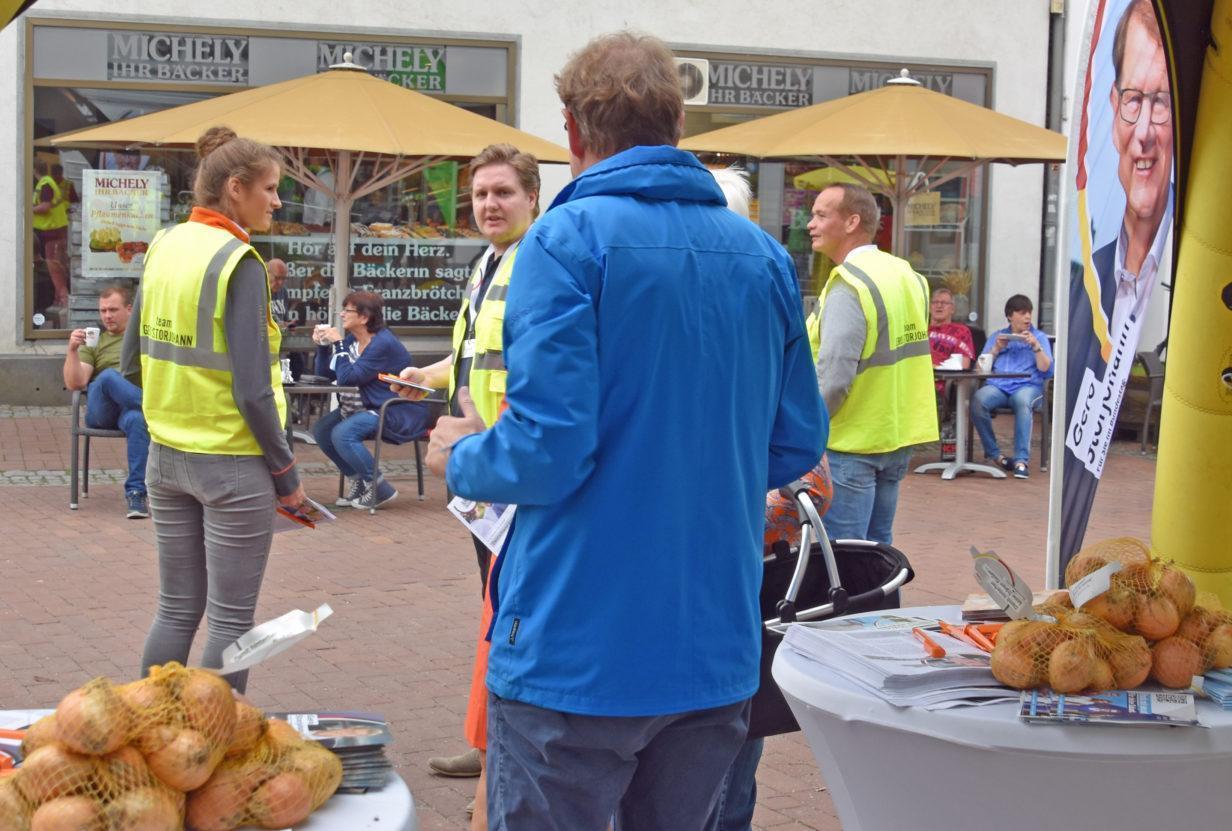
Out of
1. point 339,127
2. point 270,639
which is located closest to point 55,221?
point 339,127

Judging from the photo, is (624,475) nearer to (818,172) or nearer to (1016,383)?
(1016,383)

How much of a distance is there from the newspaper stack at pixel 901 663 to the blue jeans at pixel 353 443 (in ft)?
23.1

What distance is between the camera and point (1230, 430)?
3359 millimetres

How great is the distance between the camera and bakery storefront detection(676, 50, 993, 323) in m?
16.2

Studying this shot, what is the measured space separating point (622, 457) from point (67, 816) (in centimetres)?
93

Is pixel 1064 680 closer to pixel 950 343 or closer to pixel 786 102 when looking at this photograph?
pixel 950 343

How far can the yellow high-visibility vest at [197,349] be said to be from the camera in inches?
161

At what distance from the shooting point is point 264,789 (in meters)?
2.04

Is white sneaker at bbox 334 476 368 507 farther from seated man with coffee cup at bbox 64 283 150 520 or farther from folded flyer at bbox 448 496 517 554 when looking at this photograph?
folded flyer at bbox 448 496 517 554

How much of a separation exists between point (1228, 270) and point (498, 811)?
6.64 ft

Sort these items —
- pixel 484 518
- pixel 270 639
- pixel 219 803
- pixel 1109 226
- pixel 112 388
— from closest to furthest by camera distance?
pixel 219 803 → pixel 270 639 → pixel 484 518 → pixel 1109 226 → pixel 112 388

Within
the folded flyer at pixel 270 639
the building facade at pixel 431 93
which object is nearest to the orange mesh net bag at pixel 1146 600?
the folded flyer at pixel 270 639

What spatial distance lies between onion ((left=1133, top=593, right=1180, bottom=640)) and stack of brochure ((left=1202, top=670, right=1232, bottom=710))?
102 mm

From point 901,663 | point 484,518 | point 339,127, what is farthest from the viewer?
point 339,127
